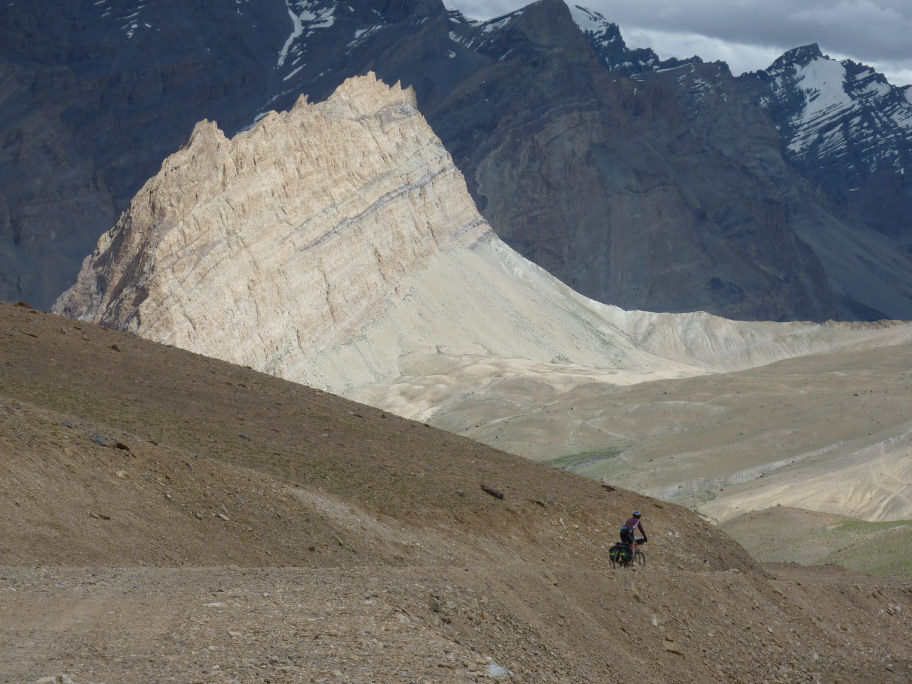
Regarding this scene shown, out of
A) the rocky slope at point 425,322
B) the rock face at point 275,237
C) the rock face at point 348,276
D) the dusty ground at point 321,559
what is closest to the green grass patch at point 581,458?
the rocky slope at point 425,322

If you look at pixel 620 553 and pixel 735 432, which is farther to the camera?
pixel 735 432

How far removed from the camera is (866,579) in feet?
100.0

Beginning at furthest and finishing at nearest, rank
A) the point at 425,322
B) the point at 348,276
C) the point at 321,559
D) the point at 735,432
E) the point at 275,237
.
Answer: the point at 425,322 < the point at 348,276 < the point at 275,237 < the point at 735,432 < the point at 321,559

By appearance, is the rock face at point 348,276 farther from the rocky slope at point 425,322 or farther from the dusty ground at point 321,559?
the dusty ground at point 321,559

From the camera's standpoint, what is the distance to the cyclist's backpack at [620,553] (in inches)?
925

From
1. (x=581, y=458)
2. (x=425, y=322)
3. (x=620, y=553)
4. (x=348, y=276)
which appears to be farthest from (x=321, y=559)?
(x=348, y=276)

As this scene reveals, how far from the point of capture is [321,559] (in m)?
20.6

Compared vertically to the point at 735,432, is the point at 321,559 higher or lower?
higher

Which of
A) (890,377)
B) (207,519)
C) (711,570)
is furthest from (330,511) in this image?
(890,377)

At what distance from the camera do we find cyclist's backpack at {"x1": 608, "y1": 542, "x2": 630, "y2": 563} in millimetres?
23484

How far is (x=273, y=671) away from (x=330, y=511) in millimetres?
8451

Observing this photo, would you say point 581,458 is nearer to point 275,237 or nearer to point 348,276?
point 275,237

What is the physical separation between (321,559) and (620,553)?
579 cm

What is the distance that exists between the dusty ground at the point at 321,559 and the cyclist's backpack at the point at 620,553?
321 mm
